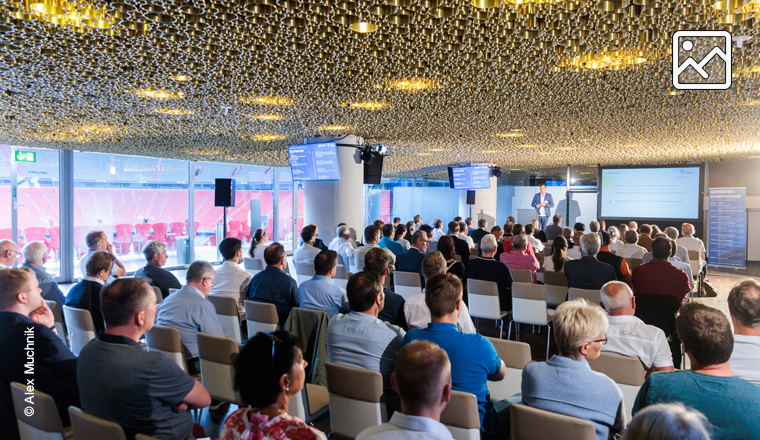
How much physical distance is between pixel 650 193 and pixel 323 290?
48.8ft

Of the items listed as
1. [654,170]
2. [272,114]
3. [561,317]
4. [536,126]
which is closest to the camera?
[561,317]

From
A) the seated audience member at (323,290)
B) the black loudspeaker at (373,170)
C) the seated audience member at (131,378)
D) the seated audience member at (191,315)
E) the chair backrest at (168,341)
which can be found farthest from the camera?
the black loudspeaker at (373,170)

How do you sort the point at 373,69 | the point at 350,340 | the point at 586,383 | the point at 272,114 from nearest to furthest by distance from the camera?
the point at 586,383 → the point at 350,340 → the point at 373,69 → the point at 272,114

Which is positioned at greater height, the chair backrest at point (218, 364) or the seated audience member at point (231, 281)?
the seated audience member at point (231, 281)

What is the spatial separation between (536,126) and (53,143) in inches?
393

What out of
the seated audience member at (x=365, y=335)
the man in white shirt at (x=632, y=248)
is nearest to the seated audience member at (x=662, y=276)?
the man in white shirt at (x=632, y=248)

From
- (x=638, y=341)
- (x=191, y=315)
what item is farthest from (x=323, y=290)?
(x=638, y=341)

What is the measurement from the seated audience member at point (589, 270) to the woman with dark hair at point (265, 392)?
4.51m

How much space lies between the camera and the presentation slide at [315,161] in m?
9.29

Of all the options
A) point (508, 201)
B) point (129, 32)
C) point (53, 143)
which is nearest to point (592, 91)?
point (129, 32)

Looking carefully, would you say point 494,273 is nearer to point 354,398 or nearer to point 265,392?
point 354,398

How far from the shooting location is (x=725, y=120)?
24.7ft

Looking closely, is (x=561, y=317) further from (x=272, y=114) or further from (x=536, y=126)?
(x=536, y=126)

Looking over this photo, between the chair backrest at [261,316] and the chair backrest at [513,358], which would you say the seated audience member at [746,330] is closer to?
the chair backrest at [513,358]
